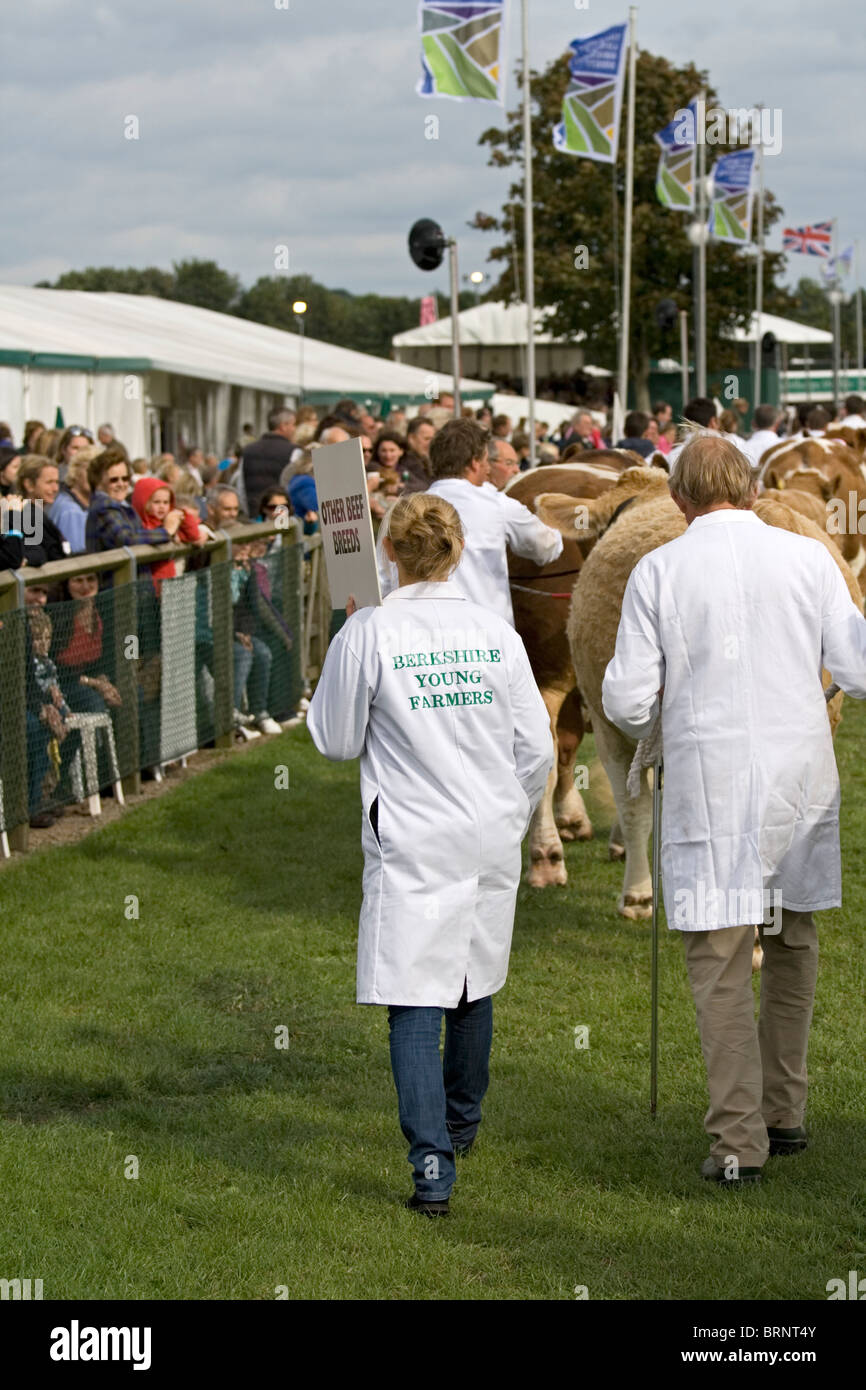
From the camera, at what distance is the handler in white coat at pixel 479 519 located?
25.3 feet

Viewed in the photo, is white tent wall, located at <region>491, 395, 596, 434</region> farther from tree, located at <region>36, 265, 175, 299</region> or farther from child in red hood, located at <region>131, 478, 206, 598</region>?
tree, located at <region>36, 265, 175, 299</region>

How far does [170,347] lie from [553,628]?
24.0 m

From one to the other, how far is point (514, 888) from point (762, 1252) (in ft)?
3.93

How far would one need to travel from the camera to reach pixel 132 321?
35938 millimetres

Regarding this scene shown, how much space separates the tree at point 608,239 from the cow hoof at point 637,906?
47086mm

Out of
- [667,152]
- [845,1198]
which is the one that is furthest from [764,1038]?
[667,152]

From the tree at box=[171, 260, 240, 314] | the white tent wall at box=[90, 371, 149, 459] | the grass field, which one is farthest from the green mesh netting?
the tree at box=[171, 260, 240, 314]

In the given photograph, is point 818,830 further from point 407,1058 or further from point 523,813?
point 407,1058

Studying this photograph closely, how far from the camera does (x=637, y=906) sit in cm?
823

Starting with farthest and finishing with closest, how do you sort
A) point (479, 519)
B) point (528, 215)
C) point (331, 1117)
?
1. point (528, 215)
2. point (479, 519)
3. point (331, 1117)

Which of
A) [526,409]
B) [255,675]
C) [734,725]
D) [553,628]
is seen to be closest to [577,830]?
[553,628]

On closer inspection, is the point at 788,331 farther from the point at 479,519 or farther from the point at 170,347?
the point at 479,519

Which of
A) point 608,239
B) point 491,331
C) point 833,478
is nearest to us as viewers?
point 833,478
